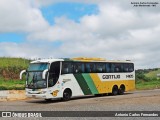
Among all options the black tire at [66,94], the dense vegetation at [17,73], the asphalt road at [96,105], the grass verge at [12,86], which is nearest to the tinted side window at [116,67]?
the black tire at [66,94]

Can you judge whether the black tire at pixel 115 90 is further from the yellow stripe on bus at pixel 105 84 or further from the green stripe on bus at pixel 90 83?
the green stripe on bus at pixel 90 83

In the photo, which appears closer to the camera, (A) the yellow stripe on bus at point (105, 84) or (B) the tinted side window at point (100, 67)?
(A) the yellow stripe on bus at point (105, 84)

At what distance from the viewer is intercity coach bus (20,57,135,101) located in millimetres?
26484

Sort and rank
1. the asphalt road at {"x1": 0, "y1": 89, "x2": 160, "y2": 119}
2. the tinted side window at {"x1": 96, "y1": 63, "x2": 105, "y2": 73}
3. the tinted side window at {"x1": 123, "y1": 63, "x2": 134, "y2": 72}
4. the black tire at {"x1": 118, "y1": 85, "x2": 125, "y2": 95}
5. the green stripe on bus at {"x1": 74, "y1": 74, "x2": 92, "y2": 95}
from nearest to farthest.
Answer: the asphalt road at {"x1": 0, "y1": 89, "x2": 160, "y2": 119}, the green stripe on bus at {"x1": 74, "y1": 74, "x2": 92, "y2": 95}, the tinted side window at {"x1": 96, "y1": 63, "x2": 105, "y2": 73}, the black tire at {"x1": 118, "y1": 85, "x2": 125, "y2": 95}, the tinted side window at {"x1": 123, "y1": 63, "x2": 134, "y2": 72}

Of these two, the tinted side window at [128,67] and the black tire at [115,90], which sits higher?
the tinted side window at [128,67]

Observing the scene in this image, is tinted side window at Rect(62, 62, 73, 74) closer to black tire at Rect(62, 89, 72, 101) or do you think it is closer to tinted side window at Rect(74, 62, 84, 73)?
tinted side window at Rect(74, 62, 84, 73)

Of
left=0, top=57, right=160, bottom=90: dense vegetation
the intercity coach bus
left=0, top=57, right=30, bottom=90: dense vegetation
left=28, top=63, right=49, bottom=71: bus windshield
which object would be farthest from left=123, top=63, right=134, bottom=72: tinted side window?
left=0, top=57, right=30, bottom=90: dense vegetation

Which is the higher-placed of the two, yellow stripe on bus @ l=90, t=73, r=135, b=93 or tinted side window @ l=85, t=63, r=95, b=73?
tinted side window @ l=85, t=63, r=95, b=73

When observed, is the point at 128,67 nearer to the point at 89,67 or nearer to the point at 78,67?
the point at 89,67

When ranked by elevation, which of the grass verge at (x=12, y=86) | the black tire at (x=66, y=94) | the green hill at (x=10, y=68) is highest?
the green hill at (x=10, y=68)

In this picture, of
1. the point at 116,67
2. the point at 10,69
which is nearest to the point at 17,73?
the point at 10,69

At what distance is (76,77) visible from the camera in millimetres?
28625

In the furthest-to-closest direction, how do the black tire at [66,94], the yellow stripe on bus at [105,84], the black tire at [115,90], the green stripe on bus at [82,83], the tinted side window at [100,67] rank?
the black tire at [115,90]
the tinted side window at [100,67]
the yellow stripe on bus at [105,84]
the green stripe on bus at [82,83]
the black tire at [66,94]

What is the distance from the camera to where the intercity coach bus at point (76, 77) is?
26484 millimetres
